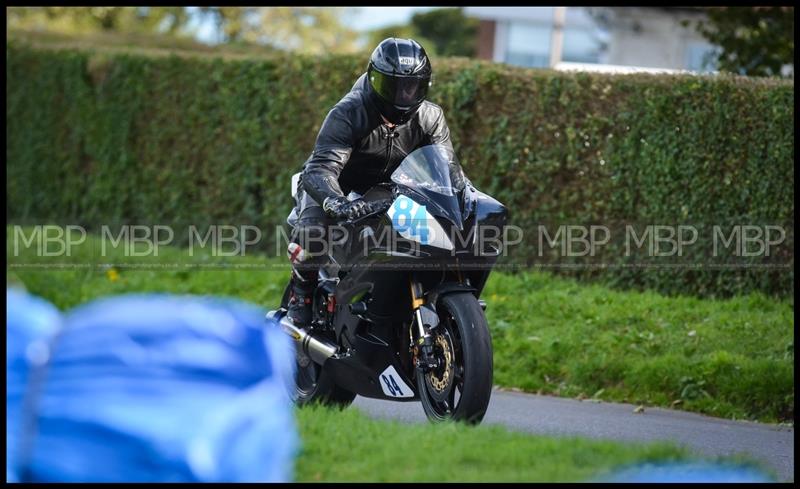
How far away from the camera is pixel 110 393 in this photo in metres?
3.94

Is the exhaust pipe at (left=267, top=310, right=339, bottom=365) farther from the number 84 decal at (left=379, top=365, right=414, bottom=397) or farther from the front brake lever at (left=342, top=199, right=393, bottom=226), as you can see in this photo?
the front brake lever at (left=342, top=199, right=393, bottom=226)

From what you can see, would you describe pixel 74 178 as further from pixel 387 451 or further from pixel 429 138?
pixel 387 451

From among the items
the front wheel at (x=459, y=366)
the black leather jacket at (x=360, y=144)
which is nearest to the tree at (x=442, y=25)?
the black leather jacket at (x=360, y=144)

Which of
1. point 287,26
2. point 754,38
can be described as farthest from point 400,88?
point 287,26

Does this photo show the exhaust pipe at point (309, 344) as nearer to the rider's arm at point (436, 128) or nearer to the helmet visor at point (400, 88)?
the rider's arm at point (436, 128)

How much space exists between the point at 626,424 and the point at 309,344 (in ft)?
7.47

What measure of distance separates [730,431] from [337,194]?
3.18 meters

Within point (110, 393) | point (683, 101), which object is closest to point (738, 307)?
point (683, 101)

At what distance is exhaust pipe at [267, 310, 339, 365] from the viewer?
7.16 meters

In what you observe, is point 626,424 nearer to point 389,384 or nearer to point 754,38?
point 389,384

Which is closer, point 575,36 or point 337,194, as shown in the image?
point 337,194

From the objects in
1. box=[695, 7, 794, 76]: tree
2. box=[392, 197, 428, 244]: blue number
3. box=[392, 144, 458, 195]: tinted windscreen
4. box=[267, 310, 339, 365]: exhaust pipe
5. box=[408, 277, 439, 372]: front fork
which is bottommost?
box=[267, 310, 339, 365]: exhaust pipe

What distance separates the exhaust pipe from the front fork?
0.77 m

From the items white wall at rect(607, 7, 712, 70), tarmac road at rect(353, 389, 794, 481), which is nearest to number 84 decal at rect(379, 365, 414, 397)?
tarmac road at rect(353, 389, 794, 481)
